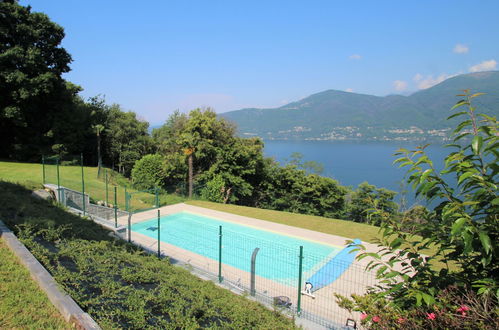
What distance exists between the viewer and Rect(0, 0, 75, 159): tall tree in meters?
20.5

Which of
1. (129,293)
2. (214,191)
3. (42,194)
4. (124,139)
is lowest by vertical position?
(214,191)

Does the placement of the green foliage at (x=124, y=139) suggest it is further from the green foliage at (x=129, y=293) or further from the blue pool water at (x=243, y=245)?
the green foliage at (x=129, y=293)

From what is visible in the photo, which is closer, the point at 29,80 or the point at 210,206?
the point at 210,206

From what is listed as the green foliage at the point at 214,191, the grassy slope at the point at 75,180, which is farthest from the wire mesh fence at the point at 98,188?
the green foliage at the point at 214,191

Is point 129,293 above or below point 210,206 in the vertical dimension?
above

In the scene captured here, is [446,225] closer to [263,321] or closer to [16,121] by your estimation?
[263,321]

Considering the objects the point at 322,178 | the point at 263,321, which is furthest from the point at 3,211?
the point at 322,178

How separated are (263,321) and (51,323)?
7.68 feet

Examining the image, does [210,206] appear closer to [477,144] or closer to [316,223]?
[316,223]

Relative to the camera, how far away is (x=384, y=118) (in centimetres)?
16512

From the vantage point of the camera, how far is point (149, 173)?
74.7 feet

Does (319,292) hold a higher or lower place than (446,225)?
lower

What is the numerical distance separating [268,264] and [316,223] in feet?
19.6

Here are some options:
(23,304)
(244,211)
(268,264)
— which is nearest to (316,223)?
(244,211)
